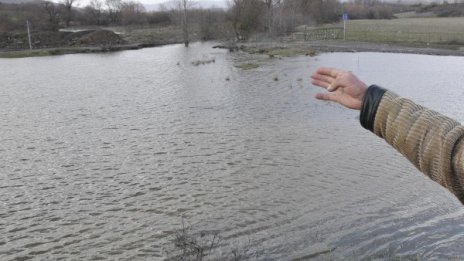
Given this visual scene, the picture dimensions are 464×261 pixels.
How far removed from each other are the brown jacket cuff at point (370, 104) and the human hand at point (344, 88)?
96 mm

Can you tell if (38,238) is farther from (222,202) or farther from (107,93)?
(107,93)

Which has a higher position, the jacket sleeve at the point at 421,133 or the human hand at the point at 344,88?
the human hand at the point at 344,88

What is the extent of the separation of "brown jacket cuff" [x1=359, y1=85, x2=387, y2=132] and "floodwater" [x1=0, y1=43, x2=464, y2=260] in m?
5.79

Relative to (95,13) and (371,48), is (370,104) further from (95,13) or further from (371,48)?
(95,13)

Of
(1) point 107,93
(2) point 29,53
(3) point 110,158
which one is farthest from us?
(2) point 29,53

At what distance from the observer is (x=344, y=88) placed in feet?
8.09

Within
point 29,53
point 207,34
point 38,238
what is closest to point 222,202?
point 38,238

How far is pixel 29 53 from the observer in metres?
57.1

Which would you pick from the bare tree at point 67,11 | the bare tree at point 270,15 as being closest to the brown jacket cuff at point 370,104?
the bare tree at point 270,15

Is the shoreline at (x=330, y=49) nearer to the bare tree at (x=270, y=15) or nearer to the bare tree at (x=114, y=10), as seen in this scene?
the bare tree at (x=270, y=15)

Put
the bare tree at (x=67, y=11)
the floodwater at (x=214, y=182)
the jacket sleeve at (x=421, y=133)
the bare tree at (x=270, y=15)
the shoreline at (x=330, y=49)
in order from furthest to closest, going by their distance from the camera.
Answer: the bare tree at (x=67, y=11) → the bare tree at (x=270, y=15) → the shoreline at (x=330, y=49) → the floodwater at (x=214, y=182) → the jacket sleeve at (x=421, y=133)

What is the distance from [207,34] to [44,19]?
3603 centimetres

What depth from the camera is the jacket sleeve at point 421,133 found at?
1.96 metres

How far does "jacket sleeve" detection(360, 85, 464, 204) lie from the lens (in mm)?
1958
